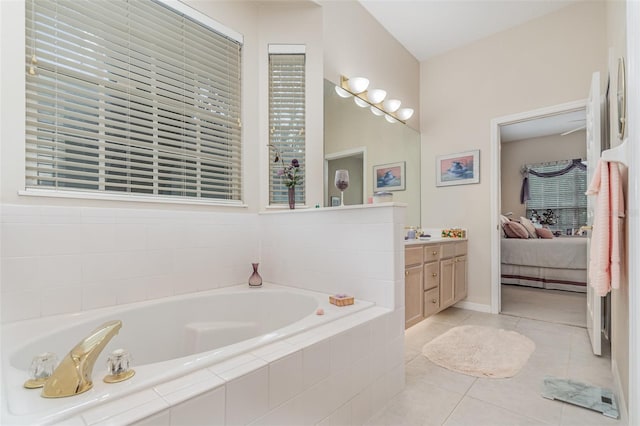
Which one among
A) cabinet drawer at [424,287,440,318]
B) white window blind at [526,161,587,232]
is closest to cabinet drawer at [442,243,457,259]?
cabinet drawer at [424,287,440,318]

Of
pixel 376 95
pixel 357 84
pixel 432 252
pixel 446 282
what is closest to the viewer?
pixel 432 252

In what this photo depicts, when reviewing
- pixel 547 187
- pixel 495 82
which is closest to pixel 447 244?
pixel 495 82

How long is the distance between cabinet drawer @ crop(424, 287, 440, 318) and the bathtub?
1100 millimetres

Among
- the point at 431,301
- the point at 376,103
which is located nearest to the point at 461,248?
the point at 431,301

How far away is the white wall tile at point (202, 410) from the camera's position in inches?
32.1

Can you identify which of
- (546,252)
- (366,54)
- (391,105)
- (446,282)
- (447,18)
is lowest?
(446,282)

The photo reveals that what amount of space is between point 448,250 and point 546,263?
7.73ft

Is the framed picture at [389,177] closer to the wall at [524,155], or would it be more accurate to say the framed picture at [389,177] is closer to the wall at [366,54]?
the wall at [366,54]

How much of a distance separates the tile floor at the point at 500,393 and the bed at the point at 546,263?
2009 mm

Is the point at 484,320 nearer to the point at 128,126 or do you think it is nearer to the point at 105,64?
the point at 128,126

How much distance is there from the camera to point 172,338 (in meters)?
1.73

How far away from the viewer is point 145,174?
1935 millimetres

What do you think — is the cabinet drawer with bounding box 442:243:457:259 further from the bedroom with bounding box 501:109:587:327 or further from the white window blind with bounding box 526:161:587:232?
the white window blind with bounding box 526:161:587:232

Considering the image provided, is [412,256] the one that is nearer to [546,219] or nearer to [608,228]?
[608,228]
